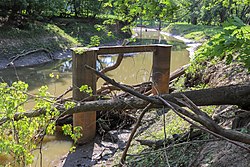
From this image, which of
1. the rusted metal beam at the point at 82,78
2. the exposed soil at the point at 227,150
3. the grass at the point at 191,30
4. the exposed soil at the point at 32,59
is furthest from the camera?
the grass at the point at 191,30

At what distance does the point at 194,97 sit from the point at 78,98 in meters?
2.70

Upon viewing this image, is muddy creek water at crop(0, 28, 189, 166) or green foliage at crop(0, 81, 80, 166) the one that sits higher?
green foliage at crop(0, 81, 80, 166)

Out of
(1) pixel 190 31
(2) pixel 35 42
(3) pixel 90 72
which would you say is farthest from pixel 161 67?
(1) pixel 190 31

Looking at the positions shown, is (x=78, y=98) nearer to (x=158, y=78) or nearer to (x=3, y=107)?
(x=158, y=78)

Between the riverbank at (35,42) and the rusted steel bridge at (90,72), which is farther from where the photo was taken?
the riverbank at (35,42)

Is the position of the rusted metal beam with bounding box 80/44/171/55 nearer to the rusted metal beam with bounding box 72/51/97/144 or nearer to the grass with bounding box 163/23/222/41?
the rusted metal beam with bounding box 72/51/97/144

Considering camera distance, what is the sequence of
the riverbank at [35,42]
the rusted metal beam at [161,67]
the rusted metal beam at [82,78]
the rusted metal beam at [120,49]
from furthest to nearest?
1. the riverbank at [35,42]
2. the rusted metal beam at [161,67]
3. the rusted metal beam at [120,49]
4. the rusted metal beam at [82,78]

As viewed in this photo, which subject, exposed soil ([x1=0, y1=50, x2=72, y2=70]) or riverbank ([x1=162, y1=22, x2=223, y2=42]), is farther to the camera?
riverbank ([x1=162, y1=22, x2=223, y2=42])

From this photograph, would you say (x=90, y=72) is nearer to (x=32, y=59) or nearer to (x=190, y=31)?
(x=32, y=59)

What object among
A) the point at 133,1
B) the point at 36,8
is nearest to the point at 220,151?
the point at 133,1

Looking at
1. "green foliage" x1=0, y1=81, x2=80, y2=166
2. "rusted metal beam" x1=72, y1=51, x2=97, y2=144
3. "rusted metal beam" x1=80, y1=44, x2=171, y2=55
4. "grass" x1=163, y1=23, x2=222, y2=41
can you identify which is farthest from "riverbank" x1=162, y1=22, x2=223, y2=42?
"green foliage" x1=0, y1=81, x2=80, y2=166

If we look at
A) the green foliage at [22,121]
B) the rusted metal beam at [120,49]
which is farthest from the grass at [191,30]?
the green foliage at [22,121]

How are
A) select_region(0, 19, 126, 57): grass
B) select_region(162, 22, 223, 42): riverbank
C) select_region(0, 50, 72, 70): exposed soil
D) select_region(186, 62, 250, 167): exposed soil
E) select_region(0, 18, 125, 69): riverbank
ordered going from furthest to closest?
select_region(162, 22, 223, 42): riverbank → select_region(0, 19, 126, 57): grass → select_region(0, 18, 125, 69): riverbank → select_region(0, 50, 72, 70): exposed soil → select_region(186, 62, 250, 167): exposed soil

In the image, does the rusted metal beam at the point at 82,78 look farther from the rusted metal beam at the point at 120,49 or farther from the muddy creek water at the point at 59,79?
the muddy creek water at the point at 59,79
